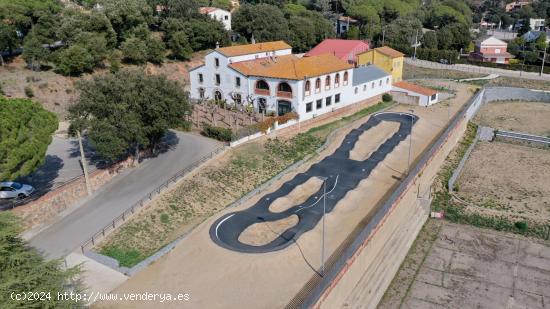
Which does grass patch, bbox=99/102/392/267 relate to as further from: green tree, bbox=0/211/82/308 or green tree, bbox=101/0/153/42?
green tree, bbox=101/0/153/42

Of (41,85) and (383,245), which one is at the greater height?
(41,85)

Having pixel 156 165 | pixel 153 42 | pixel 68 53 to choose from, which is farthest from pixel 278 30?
pixel 156 165

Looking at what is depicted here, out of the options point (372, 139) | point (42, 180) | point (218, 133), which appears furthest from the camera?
point (372, 139)

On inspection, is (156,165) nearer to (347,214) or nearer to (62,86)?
(347,214)

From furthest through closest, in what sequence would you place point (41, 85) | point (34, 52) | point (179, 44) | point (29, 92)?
point (179, 44), point (34, 52), point (41, 85), point (29, 92)

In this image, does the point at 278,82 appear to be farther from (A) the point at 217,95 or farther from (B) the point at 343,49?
(B) the point at 343,49

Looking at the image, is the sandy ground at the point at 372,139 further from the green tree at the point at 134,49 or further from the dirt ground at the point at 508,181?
the green tree at the point at 134,49

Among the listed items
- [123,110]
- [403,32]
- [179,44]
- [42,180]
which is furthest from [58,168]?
[403,32]
